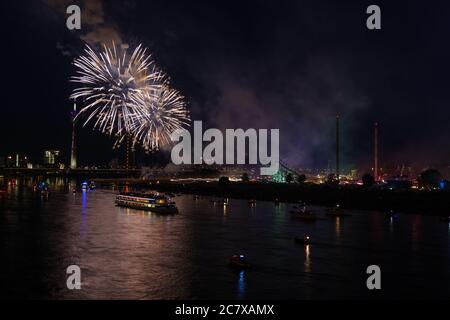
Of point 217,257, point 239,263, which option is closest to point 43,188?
point 217,257

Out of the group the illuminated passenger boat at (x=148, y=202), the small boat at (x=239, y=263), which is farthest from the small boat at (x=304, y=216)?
the small boat at (x=239, y=263)

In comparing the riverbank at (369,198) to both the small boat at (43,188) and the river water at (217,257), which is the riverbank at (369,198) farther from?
the small boat at (43,188)

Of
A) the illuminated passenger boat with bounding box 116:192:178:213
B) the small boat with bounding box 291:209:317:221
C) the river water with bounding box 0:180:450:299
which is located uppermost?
the illuminated passenger boat with bounding box 116:192:178:213

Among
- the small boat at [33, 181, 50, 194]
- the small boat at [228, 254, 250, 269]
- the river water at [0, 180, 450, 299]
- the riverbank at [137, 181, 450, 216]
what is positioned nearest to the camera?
the river water at [0, 180, 450, 299]

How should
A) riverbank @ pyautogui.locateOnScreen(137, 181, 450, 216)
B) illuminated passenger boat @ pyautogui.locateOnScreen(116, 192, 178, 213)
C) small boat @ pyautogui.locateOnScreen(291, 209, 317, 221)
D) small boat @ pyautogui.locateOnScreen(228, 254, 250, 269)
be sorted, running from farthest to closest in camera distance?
1. riverbank @ pyautogui.locateOnScreen(137, 181, 450, 216)
2. illuminated passenger boat @ pyautogui.locateOnScreen(116, 192, 178, 213)
3. small boat @ pyautogui.locateOnScreen(291, 209, 317, 221)
4. small boat @ pyautogui.locateOnScreen(228, 254, 250, 269)

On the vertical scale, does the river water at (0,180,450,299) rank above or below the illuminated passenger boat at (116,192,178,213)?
below

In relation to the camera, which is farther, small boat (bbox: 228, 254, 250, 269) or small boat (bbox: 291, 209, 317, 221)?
small boat (bbox: 291, 209, 317, 221)

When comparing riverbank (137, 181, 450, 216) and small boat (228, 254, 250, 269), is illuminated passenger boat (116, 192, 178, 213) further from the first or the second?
small boat (228, 254, 250, 269)

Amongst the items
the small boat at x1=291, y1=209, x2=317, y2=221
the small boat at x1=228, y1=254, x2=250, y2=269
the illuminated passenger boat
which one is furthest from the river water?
the illuminated passenger boat
